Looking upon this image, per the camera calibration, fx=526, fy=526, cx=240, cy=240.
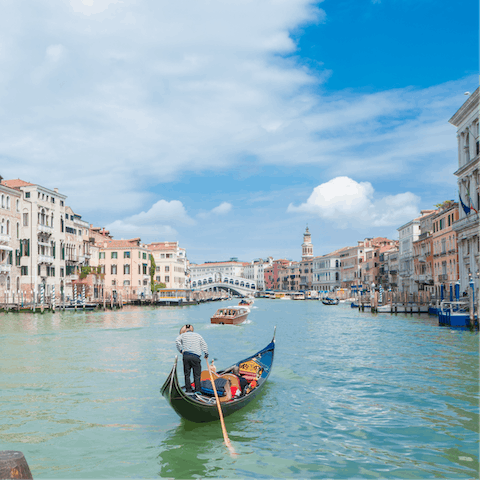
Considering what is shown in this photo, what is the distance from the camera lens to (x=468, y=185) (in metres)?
29.6

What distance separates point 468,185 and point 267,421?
25.6 meters

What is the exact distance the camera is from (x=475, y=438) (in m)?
6.97

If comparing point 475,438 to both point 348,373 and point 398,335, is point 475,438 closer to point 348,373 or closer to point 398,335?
point 348,373

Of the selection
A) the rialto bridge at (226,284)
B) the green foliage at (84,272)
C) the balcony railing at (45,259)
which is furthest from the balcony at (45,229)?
the rialto bridge at (226,284)

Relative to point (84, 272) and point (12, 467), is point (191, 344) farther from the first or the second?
point (84, 272)

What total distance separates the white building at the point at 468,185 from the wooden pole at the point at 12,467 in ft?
90.5

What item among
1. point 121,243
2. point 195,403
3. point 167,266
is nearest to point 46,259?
point 121,243

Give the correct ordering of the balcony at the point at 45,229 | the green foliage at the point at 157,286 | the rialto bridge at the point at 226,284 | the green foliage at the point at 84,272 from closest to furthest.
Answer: the balcony at the point at 45,229
the green foliage at the point at 84,272
the green foliage at the point at 157,286
the rialto bridge at the point at 226,284

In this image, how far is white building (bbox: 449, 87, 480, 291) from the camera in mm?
28094

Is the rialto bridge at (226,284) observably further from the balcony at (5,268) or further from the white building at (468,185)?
the white building at (468,185)

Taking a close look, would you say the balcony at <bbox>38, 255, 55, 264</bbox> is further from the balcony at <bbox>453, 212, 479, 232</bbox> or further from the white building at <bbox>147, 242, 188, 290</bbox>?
the balcony at <bbox>453, 212, 479, 232</bbox>

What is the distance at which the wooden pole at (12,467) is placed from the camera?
271 cm

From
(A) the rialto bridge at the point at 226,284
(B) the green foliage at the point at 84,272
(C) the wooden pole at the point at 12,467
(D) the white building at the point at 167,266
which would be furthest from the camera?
(A) the rialto bridge at the point at 226,284

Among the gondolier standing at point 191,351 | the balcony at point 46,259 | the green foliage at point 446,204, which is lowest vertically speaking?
the gondolier standing at point 191,351
